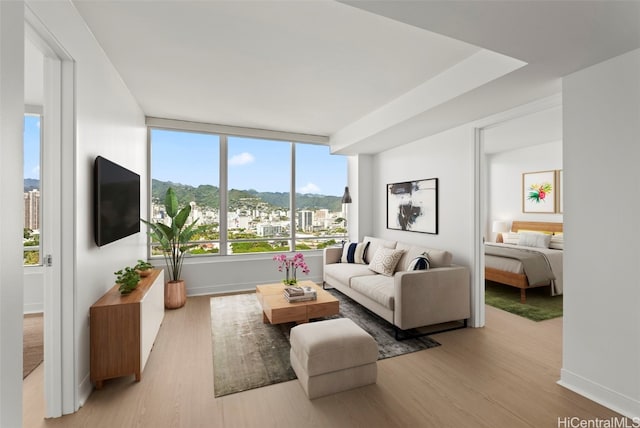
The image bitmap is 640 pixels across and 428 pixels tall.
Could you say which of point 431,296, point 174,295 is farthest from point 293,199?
point 431,296

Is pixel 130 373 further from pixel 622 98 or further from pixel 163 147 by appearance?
pixel 622 98

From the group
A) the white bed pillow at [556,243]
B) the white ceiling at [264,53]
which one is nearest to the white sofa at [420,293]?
the white ceiling at [264,53]

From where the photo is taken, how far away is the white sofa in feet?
9.65

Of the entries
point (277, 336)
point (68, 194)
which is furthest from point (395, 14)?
point (277, 336)

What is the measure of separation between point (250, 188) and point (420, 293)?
3236 millimetres

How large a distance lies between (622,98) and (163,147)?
16.7 ft

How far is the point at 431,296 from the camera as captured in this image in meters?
3.06

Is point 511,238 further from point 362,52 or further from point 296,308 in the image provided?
point 362,52

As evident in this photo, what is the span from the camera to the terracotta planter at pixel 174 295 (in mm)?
3865

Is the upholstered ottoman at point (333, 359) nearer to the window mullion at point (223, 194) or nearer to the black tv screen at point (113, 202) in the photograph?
the black tv screen at point (113, 202)

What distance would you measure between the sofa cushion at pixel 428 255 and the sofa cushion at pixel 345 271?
44 cm

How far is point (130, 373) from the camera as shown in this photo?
2.19m

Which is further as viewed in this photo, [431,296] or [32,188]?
[32,188]

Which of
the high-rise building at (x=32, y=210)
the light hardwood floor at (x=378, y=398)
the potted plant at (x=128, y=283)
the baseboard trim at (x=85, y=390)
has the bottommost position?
the light hardwood floor at (x=378, y=398)
